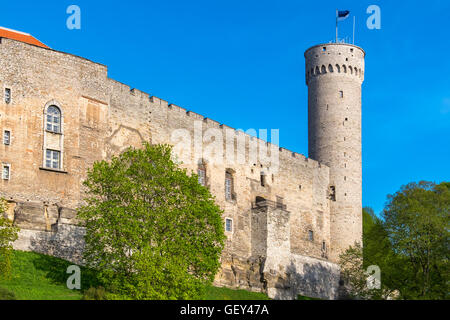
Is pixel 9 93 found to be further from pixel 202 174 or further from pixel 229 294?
pixel 229 294

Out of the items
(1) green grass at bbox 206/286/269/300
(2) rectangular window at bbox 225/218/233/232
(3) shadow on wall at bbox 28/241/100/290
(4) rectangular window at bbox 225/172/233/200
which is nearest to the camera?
(3) shadow on wall at bbox 28/241/100/290

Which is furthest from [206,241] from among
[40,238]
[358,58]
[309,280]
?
[358,58]

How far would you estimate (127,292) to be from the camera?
28531 mm

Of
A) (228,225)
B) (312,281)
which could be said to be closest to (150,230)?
(228,225)

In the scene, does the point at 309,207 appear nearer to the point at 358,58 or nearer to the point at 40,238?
the point at 358,58

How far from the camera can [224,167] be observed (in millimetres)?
45500

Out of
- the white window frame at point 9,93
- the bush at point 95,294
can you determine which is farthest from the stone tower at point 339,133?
the bush at point 95,294

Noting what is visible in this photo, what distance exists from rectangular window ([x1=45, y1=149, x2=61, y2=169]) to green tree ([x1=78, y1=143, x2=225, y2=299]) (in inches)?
107

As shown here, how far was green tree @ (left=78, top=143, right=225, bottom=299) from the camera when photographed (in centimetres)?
2905

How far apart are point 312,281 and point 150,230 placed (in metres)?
21.3

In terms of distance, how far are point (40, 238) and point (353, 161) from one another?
26.3 m

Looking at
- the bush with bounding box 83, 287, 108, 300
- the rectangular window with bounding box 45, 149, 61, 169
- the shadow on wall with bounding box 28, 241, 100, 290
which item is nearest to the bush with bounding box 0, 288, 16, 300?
the bush with bounding box 83, 287, 108, 300

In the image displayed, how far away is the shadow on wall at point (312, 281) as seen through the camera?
44.5 metres

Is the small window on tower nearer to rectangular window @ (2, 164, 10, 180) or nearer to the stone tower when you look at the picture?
the stone tower
